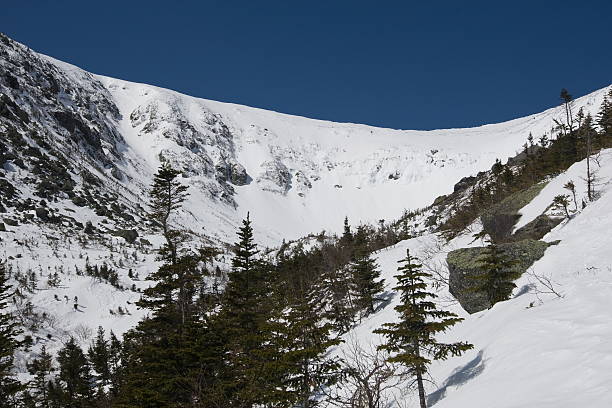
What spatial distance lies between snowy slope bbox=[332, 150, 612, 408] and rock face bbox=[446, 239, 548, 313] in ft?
1.96

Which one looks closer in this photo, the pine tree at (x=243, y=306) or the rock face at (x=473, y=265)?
the rock face at (x=473, y=265)

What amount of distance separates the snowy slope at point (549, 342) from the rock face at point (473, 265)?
0.60 meters

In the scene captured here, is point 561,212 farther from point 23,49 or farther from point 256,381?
point 23,49

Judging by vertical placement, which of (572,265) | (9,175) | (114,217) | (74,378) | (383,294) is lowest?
(74,378)

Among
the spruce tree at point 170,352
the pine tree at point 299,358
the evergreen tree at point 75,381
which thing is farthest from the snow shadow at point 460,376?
the evergreen tree at point 75,381

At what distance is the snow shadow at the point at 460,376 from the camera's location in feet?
37.5

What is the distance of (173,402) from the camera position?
17.1m

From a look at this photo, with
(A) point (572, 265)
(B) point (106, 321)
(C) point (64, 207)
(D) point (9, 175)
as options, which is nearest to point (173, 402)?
(A) point (572, 265)

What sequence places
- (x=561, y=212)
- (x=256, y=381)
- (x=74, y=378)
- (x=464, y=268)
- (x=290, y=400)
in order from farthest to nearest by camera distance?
1. (x=74, y=378)
2. (x=561, y=212)
3. (x=464, y=268)
4. (x=256, y=381)
5. (x=290, y=400)

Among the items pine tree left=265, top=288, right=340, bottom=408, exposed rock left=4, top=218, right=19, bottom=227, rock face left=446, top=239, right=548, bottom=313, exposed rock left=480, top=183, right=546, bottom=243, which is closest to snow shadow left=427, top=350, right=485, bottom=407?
pine tree left=265, top=288, right=340, bottom=408

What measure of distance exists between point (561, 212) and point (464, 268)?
12.7 m

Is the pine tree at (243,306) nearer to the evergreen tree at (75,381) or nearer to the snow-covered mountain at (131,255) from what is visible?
the snow-covered mountain at (131,255)

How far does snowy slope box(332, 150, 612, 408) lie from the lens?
665 cm

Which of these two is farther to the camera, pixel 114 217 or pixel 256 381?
pixel 114 217
